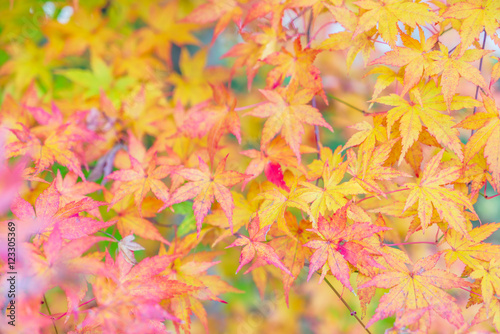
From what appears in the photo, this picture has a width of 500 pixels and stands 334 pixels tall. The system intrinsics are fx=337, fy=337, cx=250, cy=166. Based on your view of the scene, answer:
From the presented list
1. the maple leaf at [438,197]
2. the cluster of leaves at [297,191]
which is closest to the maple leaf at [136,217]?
the cluster of leaves at [297,191]

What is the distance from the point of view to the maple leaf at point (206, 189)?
2.95 feet

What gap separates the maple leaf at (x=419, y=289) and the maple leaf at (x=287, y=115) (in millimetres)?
394

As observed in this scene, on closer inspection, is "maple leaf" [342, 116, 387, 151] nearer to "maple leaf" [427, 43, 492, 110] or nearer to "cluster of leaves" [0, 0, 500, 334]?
"cluster of leaves" [0, 0, 500, 334]

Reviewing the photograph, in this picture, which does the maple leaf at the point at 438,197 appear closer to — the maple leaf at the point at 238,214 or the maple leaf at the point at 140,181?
the maple leaf at the point at 238,214

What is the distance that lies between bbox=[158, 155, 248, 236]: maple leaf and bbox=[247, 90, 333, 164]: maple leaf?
5.5 inches

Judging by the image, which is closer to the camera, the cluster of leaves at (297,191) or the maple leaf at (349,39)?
the cluster of leaves at (297,191)

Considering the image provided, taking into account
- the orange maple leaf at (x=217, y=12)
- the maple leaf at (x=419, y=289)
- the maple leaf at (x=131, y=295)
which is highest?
the orange maple leaf at (x=217, y=12)

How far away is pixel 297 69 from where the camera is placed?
1033 millimetres

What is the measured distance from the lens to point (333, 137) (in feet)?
7.62

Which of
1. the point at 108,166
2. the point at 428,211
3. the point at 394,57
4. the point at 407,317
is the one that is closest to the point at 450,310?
the point at 407,317

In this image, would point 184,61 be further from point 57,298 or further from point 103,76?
point 57,298

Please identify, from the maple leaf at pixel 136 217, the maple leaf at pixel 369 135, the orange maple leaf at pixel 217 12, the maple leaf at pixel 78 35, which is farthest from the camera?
the maple leaf at pixel 78 35

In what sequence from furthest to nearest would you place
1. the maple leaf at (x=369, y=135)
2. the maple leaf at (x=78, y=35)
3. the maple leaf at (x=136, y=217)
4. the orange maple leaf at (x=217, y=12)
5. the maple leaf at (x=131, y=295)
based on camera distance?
1. the maple leaf at (x=78, y=35)
2. the orange maple leaf at (x=217, y=12)
3. the maple leaf at (x=136, y=217)
4. the maple leaf at (x=369, y=135)
5. the maple leaf at (x=131, y=295)

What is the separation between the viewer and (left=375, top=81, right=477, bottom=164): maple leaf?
84cm
